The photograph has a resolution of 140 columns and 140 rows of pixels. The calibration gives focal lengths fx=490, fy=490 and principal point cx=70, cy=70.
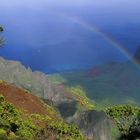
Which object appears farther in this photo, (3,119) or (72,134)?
(72,134)

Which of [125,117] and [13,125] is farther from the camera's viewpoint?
[125,117]

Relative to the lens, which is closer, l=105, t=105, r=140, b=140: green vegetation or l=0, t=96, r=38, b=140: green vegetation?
l=0, t=96, r=38, b=140: green vegetation

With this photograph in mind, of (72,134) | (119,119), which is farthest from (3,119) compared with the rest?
(119,119)

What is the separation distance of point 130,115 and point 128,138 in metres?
11.8

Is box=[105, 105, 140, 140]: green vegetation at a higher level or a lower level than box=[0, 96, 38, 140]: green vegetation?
higher

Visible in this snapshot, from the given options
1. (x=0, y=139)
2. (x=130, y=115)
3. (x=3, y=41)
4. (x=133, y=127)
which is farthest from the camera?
(x=130, y=115)

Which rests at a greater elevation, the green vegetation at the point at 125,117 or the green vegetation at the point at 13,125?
the green vegetation at the point at 125,117

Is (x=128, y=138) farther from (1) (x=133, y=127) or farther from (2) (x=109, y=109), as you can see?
(2) (x=109, y=109)

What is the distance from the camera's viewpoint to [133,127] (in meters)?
124

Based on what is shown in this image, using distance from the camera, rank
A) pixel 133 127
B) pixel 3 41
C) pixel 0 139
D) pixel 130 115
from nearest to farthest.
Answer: pixel 0 139, pixel 3 41, pixel 133 127, pixel 130 115

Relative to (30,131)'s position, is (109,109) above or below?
above

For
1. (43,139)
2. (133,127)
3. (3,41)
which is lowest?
(43,139)

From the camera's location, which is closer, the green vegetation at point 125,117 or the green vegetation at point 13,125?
the green vegetation at point 13,125

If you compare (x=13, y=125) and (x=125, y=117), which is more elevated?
(x=125, y=117)
